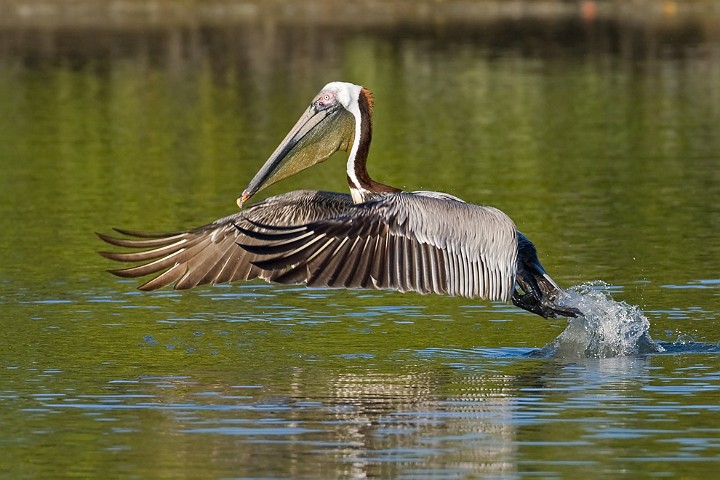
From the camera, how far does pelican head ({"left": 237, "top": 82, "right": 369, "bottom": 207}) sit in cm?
1203

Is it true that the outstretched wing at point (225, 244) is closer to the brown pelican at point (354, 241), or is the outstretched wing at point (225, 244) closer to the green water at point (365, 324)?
the brown pelican at point (354, 241)

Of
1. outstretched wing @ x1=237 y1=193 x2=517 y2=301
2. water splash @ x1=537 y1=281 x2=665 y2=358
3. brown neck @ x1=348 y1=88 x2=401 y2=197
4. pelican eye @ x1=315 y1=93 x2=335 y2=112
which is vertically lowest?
water splash @ x1=537 y1=281 x2=665 y2=358

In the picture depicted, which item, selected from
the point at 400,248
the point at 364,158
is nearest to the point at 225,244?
the point at 364,158

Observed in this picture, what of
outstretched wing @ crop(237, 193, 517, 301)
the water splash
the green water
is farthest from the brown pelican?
the green water

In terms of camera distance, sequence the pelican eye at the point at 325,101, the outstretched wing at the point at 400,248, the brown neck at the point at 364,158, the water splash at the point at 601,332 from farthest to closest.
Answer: the pelican eye at the point at 325,101
the water splash at the point at 601,332
the brown neck at the point at 364,158
the outstretched wing at the point at 400,248

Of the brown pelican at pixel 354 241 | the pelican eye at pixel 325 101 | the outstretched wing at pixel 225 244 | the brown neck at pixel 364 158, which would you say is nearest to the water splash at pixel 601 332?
the brown pelican at pixel 354 241

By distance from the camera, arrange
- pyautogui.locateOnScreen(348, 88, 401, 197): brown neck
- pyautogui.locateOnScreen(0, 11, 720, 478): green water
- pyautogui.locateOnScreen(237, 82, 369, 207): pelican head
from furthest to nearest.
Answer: pyautogui.locateOnScreen(237, 82, 369, 207): pelican head → pyautogui.locateOnScreen(348, 88, 401, 197): brown neck → pyautogui.locateOnScreen(0, 11, 720, 478): green water

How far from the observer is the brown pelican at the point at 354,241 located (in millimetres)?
10555

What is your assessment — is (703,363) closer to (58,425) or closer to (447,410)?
(447,410)

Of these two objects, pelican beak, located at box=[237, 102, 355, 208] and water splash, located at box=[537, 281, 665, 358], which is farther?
pelican beak, located at box=[237, 102, 355, 208]

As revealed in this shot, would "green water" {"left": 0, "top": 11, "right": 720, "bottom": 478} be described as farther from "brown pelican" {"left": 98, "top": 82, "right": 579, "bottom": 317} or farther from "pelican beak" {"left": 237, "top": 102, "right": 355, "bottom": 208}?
"pelican beak" {"left": 237, "top": 102, "right": 355, "bottom": 208}

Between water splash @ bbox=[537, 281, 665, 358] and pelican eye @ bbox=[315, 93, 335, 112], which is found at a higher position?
pelican eye @ bbox=[315, 93, 335, 112]

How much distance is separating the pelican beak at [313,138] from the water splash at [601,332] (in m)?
1.94

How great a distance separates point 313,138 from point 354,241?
175cm
